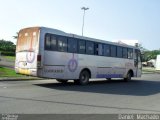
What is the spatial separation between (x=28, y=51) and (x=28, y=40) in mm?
661

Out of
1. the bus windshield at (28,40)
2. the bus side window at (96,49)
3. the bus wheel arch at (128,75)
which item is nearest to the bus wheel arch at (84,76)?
the bus side window at (96,49)

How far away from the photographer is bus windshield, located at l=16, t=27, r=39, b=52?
18.2m

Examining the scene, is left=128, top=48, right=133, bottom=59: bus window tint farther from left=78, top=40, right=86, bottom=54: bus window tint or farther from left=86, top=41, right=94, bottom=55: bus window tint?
left=78, top=40, right=86, bottom=54: bus window tint

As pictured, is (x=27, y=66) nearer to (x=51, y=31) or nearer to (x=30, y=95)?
(x=51, y=31)

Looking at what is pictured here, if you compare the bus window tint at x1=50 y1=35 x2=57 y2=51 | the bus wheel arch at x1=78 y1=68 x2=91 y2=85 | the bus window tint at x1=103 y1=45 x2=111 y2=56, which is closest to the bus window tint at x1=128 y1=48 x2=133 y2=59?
the bus window tint at x1=103 y1=45 x2=111 y2=56

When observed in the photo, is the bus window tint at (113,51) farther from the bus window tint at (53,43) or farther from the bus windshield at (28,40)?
the bus windshield at (28,40)

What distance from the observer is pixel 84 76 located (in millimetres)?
21531

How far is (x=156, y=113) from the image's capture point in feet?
36.6

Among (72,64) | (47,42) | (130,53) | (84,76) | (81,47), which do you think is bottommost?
(84,76)

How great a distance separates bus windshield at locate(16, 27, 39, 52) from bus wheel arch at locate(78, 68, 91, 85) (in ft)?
13.6

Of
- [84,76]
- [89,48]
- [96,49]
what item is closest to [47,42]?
[84,76]

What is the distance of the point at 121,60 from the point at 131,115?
1610cm

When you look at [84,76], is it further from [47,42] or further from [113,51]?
[113,51]

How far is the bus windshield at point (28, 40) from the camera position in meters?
18.2
